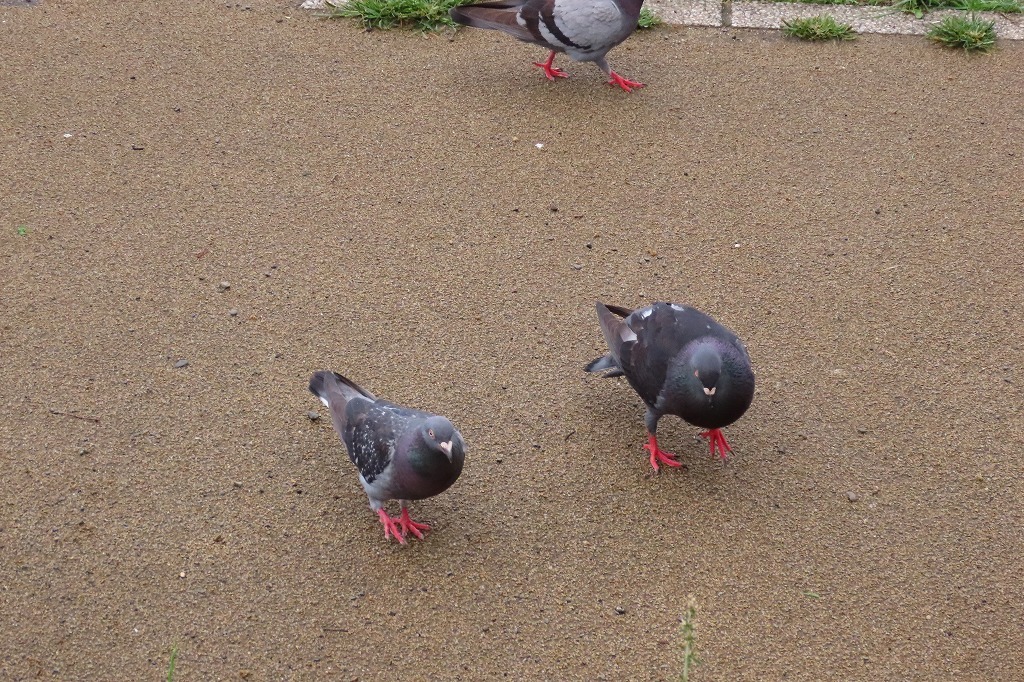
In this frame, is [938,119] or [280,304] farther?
[938,119]

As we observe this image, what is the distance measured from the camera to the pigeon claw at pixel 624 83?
6079 mm

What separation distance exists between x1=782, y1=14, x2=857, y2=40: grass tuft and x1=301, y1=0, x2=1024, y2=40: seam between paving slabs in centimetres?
11

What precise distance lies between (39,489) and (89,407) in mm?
440

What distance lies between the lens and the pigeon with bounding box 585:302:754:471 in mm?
3514

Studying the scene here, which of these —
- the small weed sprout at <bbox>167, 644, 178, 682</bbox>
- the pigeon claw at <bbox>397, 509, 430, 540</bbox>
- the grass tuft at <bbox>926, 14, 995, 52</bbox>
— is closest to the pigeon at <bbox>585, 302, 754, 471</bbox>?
the pigeon claw at <bbox>397, 509, 430, 540</bbox>

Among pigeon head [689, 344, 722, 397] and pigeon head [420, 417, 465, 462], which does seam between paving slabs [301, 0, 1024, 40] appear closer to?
pigeon head [689, 344, 722, 397]

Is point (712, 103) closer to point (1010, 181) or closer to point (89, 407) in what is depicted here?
point (1010, 181)

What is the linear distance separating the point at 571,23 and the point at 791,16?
1859 millimetres

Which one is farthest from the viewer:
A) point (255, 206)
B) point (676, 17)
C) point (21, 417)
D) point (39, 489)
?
point (676, 17)

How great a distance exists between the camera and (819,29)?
257 inches

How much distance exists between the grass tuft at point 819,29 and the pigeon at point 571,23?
1223 mm

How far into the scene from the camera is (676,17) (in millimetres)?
6785

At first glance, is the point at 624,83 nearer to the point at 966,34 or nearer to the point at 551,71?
the point at 551,71

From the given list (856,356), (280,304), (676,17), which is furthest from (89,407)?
(676,17)
